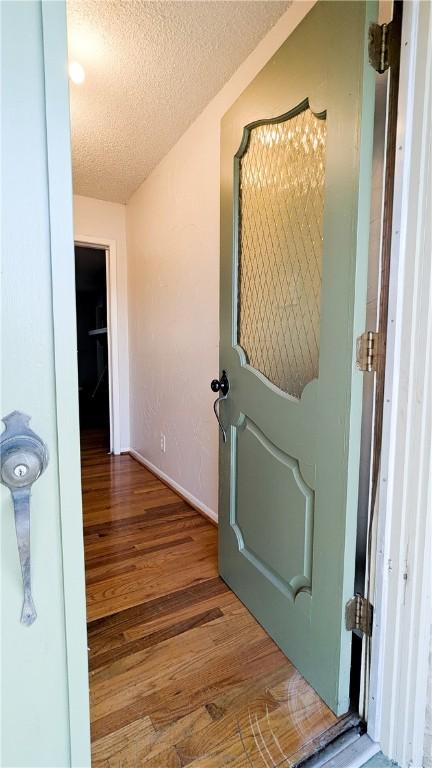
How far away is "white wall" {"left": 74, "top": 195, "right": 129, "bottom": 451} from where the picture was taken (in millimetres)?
3263

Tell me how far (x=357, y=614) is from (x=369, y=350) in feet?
2.45

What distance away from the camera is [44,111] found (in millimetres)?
464

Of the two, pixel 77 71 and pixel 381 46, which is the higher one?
pixel 77 71

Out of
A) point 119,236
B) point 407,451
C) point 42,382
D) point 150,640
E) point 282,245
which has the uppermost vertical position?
point 119,236

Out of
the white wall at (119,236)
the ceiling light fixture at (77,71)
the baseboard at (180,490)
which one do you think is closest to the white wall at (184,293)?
the baseboard at (180,490)

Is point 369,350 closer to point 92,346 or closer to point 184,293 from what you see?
point 184,293

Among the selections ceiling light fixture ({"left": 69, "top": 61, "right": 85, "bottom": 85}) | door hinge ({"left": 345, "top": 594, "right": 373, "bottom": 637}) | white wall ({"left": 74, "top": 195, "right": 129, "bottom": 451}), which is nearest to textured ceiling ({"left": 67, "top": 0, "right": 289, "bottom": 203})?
ceiling light fixture ({"left": 69, "top": 61, "right": 85, "bottom": 85})

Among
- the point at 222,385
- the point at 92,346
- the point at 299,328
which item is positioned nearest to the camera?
the point at 299,328

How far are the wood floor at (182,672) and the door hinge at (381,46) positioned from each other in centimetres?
178

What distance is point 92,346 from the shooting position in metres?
6.33

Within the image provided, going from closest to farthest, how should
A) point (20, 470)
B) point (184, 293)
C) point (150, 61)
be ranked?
point (20, 470), point (150, 61), point (184, 293)

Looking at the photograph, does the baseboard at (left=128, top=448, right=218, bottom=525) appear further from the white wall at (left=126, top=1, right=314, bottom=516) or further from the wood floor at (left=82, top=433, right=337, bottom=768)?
the wood floor at (left=82, top=433, right=337, bottom=768)

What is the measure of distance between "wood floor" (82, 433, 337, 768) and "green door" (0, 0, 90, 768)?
0.58 m

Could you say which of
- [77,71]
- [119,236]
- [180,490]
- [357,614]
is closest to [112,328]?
[119,236]
